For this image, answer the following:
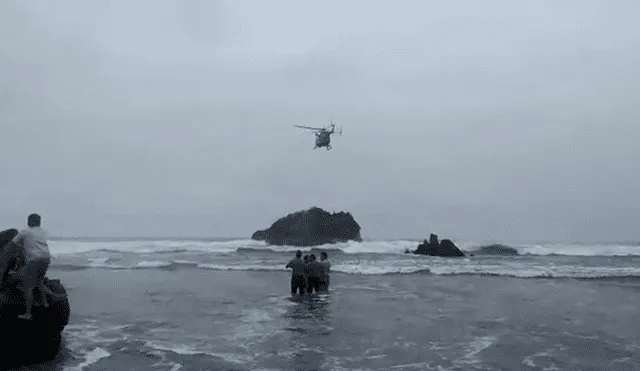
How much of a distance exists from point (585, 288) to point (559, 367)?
18.5m

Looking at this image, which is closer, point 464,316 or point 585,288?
point 464,316

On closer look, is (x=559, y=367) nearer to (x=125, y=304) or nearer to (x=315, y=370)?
(x=315, y=370)

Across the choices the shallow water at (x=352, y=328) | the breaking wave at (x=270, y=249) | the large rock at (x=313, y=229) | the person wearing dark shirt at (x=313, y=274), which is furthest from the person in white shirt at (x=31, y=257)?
the large rock at (x=313, y=229)

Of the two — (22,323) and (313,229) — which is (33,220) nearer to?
(22,323)

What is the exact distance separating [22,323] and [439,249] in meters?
52.4

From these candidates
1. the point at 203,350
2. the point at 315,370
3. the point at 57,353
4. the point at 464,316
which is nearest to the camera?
the point at 315,370

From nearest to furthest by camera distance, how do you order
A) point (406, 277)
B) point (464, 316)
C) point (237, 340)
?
point (237, 340)
point (464, 316)
point (406, 277)

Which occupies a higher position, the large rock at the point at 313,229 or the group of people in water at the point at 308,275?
the large rock at the point at 313,229

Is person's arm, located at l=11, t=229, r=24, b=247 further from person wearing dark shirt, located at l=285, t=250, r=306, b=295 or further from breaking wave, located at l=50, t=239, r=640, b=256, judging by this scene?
breaking wave, located at l=50, t=239, r=640, b=256

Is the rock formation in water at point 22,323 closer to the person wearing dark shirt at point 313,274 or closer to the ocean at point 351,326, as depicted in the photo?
the ocean at point 351,326

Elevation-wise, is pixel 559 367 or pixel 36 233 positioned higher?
pixel 36 233

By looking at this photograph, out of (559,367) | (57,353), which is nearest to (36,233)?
(57,353)

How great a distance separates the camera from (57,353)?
10688mm

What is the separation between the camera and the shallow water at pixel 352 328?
10586mm
